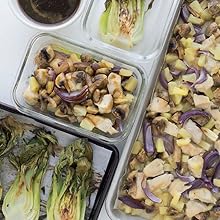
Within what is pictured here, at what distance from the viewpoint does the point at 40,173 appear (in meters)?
1.68

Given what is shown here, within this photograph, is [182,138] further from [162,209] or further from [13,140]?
[13,140]

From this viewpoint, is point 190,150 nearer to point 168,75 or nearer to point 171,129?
point 171,129

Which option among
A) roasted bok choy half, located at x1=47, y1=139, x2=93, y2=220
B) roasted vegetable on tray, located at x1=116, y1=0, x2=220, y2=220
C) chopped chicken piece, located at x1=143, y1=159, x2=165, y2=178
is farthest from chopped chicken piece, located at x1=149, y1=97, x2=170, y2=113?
roasted bok choy half, located at x1=47, y1=139, x2=93, y2=220

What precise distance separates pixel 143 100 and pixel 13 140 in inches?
11.9

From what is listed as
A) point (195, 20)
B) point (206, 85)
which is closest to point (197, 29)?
point (195, 20)

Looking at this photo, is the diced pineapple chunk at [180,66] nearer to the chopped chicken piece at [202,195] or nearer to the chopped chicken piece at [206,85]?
the chopped chicken piece at [206,85]

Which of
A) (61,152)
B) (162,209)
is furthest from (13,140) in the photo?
(162,209)

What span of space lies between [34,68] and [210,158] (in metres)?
0.42

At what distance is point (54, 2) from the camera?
1692 mm

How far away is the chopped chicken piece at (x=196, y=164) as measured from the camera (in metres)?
1.49

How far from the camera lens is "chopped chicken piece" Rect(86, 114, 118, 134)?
157 cm

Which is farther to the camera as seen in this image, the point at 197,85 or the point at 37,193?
the point at 37,193

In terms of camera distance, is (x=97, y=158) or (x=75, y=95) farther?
(x=97, y=158)

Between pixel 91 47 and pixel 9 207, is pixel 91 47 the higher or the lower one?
the higher one
